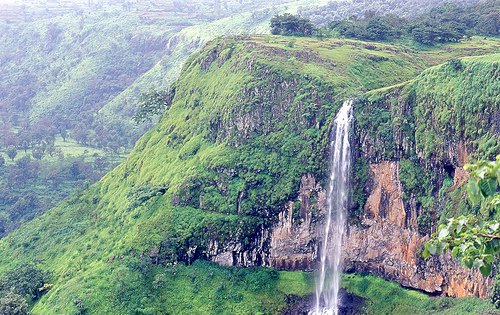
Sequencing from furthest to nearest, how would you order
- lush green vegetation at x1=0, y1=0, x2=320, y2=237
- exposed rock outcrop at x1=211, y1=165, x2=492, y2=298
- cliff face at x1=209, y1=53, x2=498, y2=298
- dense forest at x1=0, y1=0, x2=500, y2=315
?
1. lush green vegetation at x1=0, y1=0, x2=320, y2=237
2. dense forest at x1=0, y1=0, x2=500, y2=315
3. exposed rock outcrop at x1=211, y1=165, x2=492, y2=298
4. cliff face at x1=209, y1=53, x2=498, y2=298

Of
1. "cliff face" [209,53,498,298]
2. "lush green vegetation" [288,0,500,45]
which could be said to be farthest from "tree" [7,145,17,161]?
"cliff face" [209,53,498,298]

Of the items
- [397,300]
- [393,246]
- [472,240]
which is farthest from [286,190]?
[472,240]

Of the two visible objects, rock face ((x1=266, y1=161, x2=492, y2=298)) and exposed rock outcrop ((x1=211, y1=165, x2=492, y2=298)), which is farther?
exposed rock outcrop ((x1=211, y1=165, x2=492, y2=298))

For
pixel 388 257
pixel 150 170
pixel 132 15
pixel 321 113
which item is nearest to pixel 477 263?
pixel 388 257

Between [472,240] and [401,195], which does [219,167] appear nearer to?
[401,195]

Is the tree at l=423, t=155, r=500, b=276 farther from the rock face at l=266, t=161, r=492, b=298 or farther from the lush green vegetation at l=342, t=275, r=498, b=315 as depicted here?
the rock face at l=266, t=161, r=492, b=298

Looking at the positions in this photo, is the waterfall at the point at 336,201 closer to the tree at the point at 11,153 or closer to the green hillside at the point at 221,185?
the green hillside at the point at 221,185
